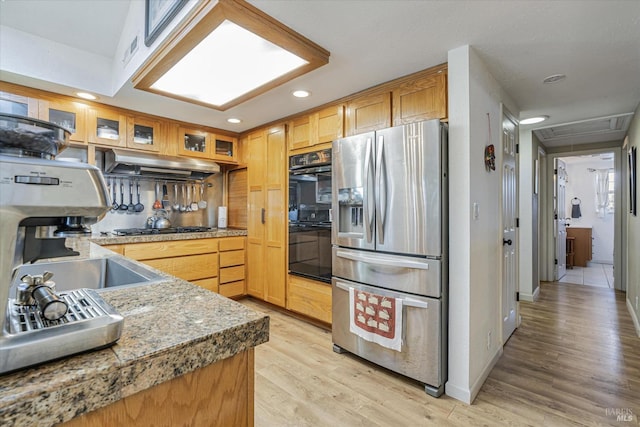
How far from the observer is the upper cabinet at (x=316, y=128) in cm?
283

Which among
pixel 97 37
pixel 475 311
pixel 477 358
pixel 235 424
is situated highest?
pixel 97 37

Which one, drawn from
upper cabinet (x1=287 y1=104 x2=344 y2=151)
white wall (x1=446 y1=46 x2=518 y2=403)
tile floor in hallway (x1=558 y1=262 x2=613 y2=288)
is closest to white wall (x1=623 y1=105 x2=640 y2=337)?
tile floor in hallway (x1=558 y1=262 x2=613 y2=288)

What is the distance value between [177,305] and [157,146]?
3006mm

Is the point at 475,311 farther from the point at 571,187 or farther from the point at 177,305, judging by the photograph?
the point at 571,187

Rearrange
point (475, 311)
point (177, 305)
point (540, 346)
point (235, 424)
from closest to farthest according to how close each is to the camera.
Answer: point (235, 424) → point (177, 305) → point (475, 311) → point (540, 346)

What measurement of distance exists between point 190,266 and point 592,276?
6.68 meters

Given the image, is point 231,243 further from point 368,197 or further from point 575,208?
point 575,208

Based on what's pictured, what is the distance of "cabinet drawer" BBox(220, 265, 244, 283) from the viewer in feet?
12.1

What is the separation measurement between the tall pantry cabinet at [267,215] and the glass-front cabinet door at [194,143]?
0.50 m

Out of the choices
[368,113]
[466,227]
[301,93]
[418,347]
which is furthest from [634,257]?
[301,93]

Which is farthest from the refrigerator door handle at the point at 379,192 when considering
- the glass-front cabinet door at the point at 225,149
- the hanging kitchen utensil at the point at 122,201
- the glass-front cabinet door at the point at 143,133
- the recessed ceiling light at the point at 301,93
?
the hanging kitchen utensil at the point at 122,201

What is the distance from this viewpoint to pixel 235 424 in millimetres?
740

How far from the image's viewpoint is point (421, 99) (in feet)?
7.34

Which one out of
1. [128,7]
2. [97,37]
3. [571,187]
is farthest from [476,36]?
[571,187]
